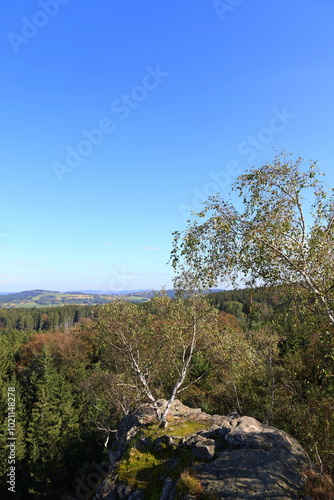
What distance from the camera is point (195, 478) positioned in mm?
12773

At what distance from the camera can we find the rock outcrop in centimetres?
1152

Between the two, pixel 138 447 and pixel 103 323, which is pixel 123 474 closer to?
pixel 138 447

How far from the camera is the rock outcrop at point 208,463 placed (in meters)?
11.5

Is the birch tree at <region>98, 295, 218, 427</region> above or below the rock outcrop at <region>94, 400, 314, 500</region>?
above

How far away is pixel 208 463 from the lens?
13.8 meters
